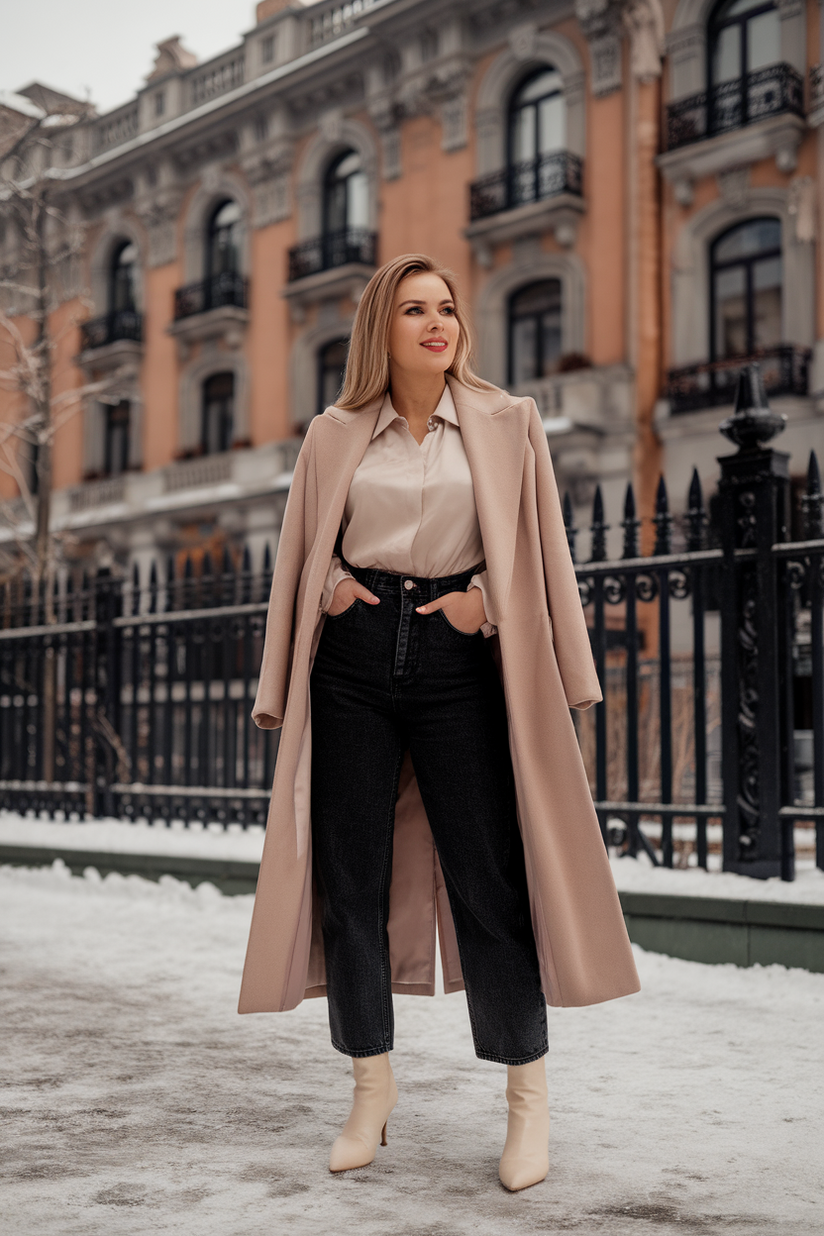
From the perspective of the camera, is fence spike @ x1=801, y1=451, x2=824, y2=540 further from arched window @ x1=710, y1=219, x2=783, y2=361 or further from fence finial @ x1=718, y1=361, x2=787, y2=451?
arched window @ x1=710, y1=219, x2=783, y2=361

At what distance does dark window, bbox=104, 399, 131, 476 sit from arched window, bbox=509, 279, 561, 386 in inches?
381

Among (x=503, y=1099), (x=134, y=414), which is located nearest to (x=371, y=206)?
(x=134, y=414)

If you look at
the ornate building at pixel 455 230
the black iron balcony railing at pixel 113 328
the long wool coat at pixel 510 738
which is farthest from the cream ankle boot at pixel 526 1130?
the black iron balcony railing at pixel 113 328

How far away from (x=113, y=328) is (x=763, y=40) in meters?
13.8

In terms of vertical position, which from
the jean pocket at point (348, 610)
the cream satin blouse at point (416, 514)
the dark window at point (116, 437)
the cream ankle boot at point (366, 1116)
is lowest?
the cream ankle boot at point (366, 1116)

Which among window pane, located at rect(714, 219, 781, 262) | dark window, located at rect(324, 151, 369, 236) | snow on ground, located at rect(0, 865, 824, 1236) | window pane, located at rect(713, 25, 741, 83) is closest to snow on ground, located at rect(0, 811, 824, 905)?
snow on ground, located at rect(0, 865, 824, 1236)

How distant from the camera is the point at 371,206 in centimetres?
2072

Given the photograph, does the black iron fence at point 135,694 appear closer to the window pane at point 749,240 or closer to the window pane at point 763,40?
the window pane at point 749,240

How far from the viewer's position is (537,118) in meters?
18.9

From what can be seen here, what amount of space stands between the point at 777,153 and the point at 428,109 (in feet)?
20.6

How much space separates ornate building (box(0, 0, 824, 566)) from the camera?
16641mm

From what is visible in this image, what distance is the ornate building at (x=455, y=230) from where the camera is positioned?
655 inches

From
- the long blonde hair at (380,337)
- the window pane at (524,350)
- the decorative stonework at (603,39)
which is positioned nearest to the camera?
the long blonde hair at (380,337)

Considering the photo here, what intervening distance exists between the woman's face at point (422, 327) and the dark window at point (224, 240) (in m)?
21.6
